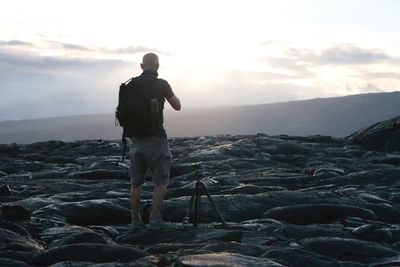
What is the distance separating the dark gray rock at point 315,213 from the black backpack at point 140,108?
502 centimetres

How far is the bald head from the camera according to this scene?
13.4m

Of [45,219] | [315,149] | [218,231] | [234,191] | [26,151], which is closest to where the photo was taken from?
[218,231]

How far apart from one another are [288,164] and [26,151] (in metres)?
23.4

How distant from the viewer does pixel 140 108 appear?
13219 mm

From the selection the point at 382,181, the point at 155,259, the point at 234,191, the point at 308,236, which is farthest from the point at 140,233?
the point at 382,181

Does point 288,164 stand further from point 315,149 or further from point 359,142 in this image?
point 359,142

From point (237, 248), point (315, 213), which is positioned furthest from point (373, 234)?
point (237, 248)

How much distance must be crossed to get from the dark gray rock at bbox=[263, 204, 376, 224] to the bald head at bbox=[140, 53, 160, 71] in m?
5.69

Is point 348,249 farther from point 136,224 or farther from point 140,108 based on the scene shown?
point 140,108

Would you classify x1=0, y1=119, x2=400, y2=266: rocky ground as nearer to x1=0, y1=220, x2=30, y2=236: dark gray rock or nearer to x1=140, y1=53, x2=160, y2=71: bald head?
x1=0, y1=220, x2=30, y2=236: dark gray rock

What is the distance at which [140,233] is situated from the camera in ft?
43.6

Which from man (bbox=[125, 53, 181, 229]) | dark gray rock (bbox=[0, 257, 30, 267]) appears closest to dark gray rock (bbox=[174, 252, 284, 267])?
dark gray rock (bbox=[0, 257, 30, 267])

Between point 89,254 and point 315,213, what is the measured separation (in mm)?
7898

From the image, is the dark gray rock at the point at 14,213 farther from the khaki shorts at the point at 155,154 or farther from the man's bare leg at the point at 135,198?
the khaki shorts at the point at 155,154
